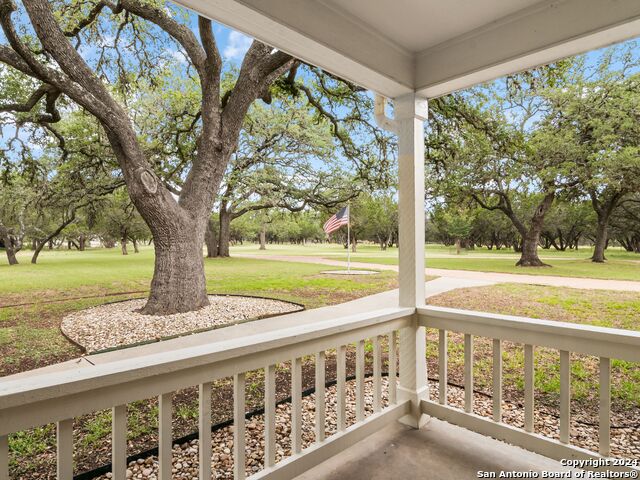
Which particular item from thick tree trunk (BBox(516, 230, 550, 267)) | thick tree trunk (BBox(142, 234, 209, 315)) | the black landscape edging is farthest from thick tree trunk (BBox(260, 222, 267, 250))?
thick tree trunk (BBox(516, 230, 550, 267))

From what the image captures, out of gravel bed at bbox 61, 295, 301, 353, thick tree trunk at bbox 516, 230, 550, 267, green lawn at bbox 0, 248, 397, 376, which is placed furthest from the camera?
thick tree trunk at bbox 516, 230, 550, 267

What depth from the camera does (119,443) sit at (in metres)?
0.90

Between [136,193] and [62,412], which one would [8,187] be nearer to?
[136,193]

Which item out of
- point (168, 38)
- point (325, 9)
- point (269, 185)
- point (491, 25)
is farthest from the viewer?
point (269, 185)

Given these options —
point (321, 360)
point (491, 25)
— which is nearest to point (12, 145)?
point (321, 360)

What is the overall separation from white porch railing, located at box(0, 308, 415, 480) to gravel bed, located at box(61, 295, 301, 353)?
2.24 m

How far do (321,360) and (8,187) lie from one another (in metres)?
3.57

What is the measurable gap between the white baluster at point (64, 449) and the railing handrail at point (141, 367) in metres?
0.11

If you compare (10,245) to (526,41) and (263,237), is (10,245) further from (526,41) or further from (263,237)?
(526,41)

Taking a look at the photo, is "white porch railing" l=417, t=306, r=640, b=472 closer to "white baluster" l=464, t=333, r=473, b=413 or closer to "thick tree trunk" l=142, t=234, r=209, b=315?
"white baluster" l=464, t=333, r=473, b=413

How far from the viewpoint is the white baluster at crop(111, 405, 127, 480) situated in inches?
35.0

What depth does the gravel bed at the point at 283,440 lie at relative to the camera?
62.3 inches

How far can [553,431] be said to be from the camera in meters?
1.95

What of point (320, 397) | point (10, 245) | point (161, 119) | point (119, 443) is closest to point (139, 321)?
point (10, 245)
